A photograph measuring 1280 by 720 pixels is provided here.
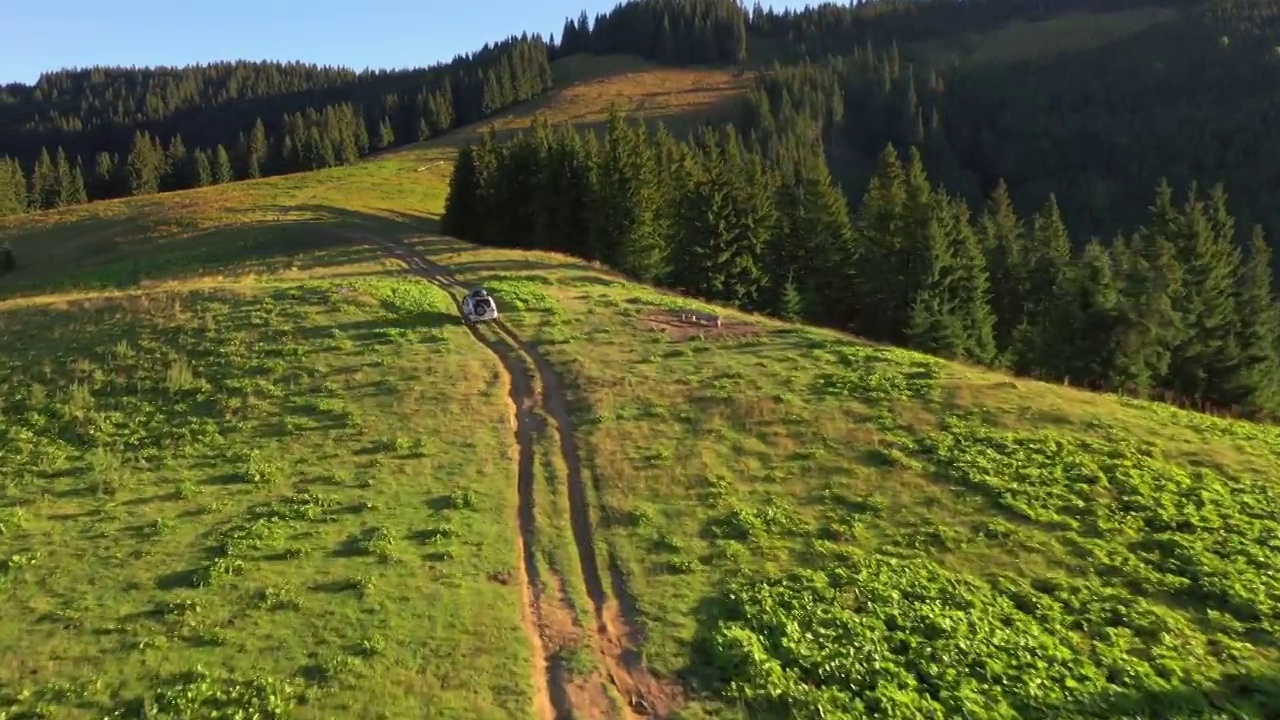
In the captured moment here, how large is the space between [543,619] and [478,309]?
2233 centimetres

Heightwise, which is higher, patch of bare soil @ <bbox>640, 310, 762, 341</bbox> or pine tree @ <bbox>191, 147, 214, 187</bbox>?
pine tree @ <bbox>191, 147, 214, 187</bbox>

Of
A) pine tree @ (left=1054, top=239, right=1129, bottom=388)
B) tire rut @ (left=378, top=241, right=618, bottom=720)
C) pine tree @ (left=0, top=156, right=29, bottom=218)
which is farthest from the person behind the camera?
pine tree @ (left=0, top=156, right=29, bottom=218)

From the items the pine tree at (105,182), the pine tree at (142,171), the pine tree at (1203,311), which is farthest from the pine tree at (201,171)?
the pine tree at (1203,311)

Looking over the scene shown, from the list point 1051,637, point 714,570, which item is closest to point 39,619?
point 714,570

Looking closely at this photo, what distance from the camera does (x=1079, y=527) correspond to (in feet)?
64.4

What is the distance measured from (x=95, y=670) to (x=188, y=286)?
102ft

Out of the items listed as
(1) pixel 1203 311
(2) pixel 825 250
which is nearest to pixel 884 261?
(2) pixel 825 250

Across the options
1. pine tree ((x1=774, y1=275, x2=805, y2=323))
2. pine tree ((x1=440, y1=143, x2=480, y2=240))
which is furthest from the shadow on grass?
pine tree ((x1=774, y1=275, x2=805, y2=323))

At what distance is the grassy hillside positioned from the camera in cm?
1455

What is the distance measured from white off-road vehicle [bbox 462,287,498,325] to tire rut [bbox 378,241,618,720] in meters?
9.35

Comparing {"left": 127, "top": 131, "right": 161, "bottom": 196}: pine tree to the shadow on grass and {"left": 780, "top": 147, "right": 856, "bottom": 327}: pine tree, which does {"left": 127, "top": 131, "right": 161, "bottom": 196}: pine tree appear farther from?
{"left": 780, "top": 147, "right": 856, "bottom": 327}: pine tree

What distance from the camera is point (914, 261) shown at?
50.6 m

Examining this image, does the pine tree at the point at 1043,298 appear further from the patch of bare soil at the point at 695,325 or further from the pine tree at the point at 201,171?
the pine tree at the point at 201,171

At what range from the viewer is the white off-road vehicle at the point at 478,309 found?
3672 centimetres
